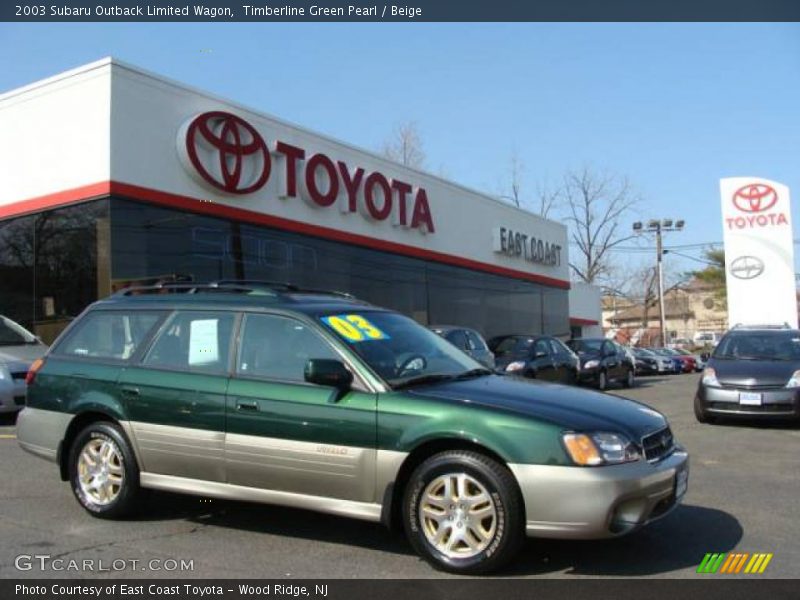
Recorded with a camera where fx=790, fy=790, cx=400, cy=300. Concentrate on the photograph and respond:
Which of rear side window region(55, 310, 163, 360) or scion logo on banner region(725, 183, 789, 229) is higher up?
scion logo on banner region(725, 183, 789, 229)

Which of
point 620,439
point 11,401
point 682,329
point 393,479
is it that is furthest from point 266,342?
point 682,329

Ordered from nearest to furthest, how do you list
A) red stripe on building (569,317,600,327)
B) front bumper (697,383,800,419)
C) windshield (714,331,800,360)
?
front bumper (697,383,800,419)
windshield (714,331,800,360)
red stripe on building (569,317,600,327)

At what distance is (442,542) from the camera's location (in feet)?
14.5

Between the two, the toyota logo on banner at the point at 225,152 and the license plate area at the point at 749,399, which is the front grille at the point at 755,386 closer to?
the license plate area at the point at 749,399

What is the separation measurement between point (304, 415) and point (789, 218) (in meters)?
25.8

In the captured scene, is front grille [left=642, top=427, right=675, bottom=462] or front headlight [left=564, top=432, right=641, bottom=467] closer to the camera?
front headlight [left=564, top=432, right=641, bottom=467]

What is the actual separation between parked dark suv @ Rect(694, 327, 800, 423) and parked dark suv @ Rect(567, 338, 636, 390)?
286 inches

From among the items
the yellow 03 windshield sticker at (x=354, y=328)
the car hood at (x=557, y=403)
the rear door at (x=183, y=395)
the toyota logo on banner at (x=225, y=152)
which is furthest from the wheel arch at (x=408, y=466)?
the toyota logo on banner at (x=225, y=152)

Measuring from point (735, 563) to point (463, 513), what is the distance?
1.66 metres

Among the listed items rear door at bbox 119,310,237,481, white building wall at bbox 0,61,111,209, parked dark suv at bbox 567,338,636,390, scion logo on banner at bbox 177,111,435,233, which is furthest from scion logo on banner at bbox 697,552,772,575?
parked dark suv at bbox 567,338,636,390

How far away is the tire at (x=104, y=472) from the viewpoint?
18.1 feet

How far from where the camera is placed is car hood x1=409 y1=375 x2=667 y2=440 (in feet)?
14.5

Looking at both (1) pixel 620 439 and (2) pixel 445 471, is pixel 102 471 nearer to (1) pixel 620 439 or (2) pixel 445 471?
(2) pixel 445 471

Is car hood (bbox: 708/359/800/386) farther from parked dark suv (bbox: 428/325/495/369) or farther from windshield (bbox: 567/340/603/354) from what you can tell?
windshield (bbox: 567/340/603/354)
